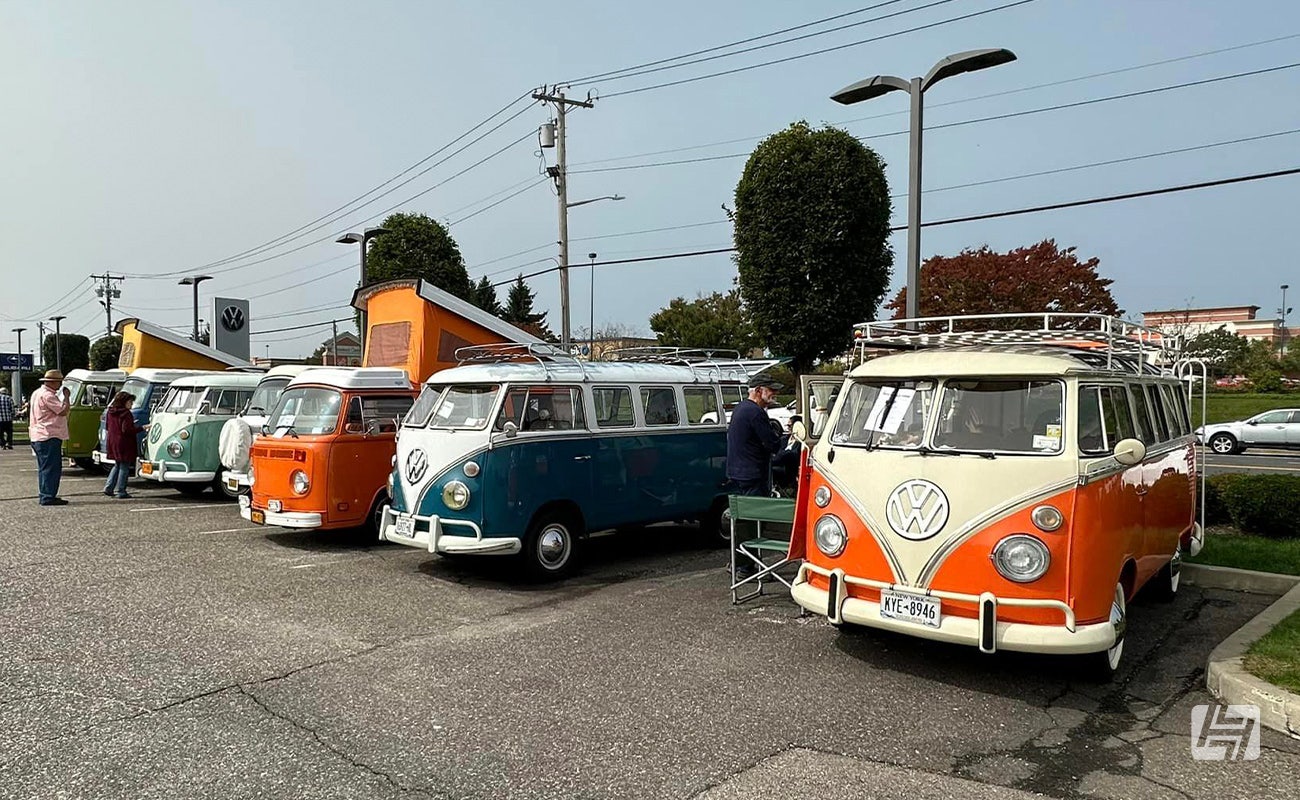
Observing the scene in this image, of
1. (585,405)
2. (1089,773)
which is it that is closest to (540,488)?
(585,405)

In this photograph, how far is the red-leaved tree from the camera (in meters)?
34.2

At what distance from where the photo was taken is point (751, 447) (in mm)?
8453

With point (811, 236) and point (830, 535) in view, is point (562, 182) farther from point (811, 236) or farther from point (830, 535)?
point (830, 535)

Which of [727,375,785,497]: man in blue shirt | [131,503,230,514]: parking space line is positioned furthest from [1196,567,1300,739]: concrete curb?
[131,503,230,514]: parking space line

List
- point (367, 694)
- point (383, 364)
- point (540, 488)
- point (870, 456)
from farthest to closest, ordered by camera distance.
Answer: point (383, 364) → point (540, 488) → point (870, 456) → point (367, 694)

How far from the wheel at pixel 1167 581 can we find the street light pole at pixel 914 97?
146 inches

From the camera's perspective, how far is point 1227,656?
5.48 meters

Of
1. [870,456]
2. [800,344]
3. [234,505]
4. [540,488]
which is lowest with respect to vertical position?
[234,505]

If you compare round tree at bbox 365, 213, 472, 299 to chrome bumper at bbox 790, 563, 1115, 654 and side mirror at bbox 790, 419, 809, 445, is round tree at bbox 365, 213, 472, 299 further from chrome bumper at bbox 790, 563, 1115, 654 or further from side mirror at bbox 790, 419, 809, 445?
chrome bumper at bbox 790, 563, 1115, 654

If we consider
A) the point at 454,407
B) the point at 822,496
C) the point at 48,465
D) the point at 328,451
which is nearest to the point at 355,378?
the point at 328,451

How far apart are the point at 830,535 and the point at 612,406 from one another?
3.98 m

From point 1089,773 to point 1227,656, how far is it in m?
1.93

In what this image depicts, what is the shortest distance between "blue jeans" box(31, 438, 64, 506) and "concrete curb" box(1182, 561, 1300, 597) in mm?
14433

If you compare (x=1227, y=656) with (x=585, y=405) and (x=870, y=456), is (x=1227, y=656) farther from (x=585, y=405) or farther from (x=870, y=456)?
(x=585, y=405)
